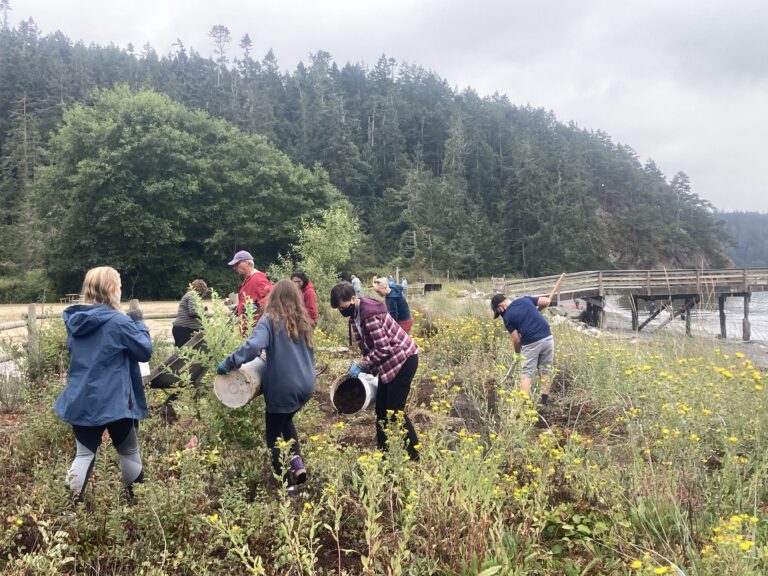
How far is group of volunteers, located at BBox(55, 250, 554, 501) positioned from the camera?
2.91m

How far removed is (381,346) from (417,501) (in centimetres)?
149

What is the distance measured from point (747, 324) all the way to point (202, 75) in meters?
67.1

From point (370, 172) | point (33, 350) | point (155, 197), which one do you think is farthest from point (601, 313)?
point (370, 172)

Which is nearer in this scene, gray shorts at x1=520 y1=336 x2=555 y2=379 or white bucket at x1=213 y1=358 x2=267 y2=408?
white bucket at x1=213 y1=358 x2=267 y2=408

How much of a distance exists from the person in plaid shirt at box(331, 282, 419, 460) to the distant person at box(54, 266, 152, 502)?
1.36 metres

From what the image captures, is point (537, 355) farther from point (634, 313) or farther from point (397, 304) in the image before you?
point (634, 313)

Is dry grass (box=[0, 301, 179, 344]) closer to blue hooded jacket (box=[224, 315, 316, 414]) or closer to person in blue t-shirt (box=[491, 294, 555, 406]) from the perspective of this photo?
blue hooded jacket (box=[224, 315, 316, 414])

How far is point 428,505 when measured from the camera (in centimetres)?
250

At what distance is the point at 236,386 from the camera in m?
3.21

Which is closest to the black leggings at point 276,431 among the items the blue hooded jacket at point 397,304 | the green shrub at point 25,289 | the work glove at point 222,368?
the work glove at point 222,368

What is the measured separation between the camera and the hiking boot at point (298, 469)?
3.26 metres

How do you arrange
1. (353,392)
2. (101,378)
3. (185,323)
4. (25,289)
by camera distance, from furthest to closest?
(25,289), (185,323), (353,392), (101,378)

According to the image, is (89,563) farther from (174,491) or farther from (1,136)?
(1,136)

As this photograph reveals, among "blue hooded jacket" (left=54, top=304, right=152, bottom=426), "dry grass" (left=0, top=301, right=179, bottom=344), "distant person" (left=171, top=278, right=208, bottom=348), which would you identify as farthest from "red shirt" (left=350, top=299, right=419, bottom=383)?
"dry grass" (left=0, top=301, right=179, bottom=344)
